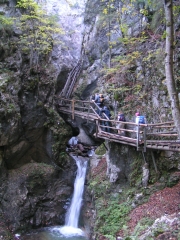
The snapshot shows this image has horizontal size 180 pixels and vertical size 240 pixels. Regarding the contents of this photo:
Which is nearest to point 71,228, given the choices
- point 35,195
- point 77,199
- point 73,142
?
point 77,199

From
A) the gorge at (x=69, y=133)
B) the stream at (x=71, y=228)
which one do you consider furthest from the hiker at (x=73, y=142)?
the stream at (x=71, y=228)

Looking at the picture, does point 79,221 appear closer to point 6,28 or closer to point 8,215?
point 8,215

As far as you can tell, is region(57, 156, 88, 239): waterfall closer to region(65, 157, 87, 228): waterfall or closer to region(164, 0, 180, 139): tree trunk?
region(65, 157, 87, 228): waterfall

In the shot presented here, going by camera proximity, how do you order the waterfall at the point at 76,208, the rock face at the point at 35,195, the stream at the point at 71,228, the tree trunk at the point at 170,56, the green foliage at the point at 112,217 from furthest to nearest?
the rock face at the point at 35,195, the waterfall at the point at 76,208, the stream at the point at 71,228, the green foliage at the point at 112,217, the tree trunk at the point at 170,56

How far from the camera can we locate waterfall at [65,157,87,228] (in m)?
14.2

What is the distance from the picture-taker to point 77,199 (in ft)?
48.7

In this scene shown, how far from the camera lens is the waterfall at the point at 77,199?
46.5 ft

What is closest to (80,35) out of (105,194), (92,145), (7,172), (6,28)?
(6,28)

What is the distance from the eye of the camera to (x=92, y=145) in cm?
2111

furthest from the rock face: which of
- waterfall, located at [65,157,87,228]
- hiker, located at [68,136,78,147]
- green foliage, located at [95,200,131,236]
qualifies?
hiker, located at [68,136,78,147]

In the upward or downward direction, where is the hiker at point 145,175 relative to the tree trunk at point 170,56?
downward

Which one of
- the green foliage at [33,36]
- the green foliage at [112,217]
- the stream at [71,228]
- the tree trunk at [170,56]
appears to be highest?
the green foliage at [33,36]

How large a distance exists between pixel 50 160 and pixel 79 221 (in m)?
4.86

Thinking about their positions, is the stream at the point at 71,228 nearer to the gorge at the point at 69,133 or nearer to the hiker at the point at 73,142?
the gorge at the point at 69,133
